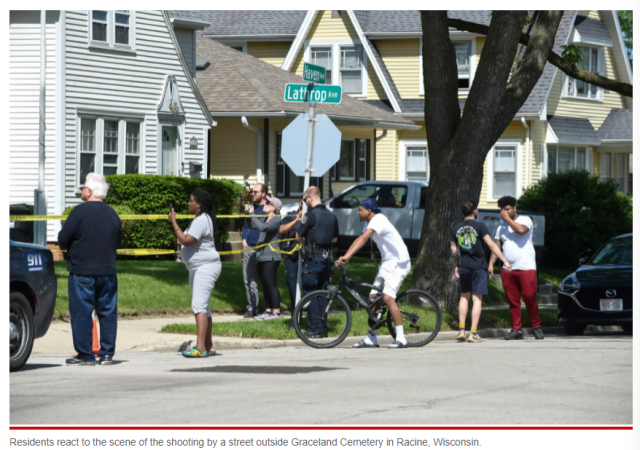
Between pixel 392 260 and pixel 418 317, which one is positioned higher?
pixel 392 260

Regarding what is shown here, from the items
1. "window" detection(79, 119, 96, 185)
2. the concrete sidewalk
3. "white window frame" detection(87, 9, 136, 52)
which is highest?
"white window frame" detection(87, 9, 136, 52)

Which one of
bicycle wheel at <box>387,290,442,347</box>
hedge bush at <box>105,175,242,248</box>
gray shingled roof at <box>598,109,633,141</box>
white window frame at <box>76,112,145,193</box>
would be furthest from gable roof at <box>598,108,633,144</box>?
bicycle wheel at <box>387,290,442,347</box>

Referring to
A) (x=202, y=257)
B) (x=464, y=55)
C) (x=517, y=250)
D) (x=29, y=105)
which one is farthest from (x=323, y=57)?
(x=202, y=257)

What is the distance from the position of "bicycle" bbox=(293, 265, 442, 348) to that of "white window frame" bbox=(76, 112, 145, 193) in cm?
1267

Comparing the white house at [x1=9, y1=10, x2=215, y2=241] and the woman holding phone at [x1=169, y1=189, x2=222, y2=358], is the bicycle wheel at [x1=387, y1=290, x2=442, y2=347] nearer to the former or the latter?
the woman holding phone at [x1=169, y1=189, x2=222, y2=358]

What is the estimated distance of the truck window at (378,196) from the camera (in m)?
25.5

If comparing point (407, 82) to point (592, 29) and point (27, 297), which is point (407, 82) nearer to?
point (592, 29)

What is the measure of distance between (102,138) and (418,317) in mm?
14063

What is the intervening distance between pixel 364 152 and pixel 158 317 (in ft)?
66.8

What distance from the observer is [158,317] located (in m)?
16.3

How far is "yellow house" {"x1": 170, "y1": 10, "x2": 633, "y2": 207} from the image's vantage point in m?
35.8

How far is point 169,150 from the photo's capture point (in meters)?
28.4

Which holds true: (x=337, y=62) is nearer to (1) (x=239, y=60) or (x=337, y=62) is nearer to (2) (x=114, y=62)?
(1) (x=239, y=60)

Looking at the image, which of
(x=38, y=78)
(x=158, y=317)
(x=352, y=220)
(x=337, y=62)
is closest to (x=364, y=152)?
(x=337, y=62)
